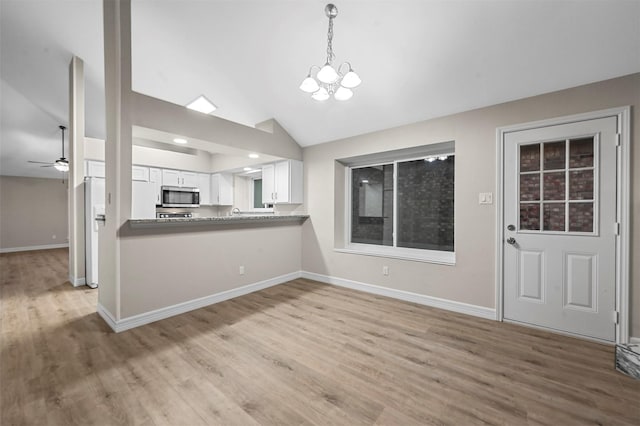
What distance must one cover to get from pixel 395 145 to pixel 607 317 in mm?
2734

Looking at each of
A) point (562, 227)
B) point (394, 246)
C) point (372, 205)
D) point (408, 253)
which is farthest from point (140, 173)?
point (562, 227)

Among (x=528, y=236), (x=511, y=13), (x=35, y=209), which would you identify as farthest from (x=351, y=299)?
(x=35, y=209)

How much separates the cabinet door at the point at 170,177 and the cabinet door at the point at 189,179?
0.09m

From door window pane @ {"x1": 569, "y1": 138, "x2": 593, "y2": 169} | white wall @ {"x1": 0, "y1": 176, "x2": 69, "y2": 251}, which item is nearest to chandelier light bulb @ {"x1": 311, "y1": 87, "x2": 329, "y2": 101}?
door window pane @ {"x1": 569, "y1": 138, "x2": 593, "y2": 169}

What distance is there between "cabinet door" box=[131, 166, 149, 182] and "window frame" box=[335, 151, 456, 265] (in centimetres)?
405

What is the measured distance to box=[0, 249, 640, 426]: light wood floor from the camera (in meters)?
1.54

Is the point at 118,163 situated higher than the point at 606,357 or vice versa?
the point at 118,163

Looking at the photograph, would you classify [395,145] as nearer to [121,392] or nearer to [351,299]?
[351,299]

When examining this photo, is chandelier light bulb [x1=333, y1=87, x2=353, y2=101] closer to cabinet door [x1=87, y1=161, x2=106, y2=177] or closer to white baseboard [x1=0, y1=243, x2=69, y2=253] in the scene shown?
cabinet door [x1=87, y1=161, x2=106, y2=177]

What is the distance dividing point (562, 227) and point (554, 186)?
41cm

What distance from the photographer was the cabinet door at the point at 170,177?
18.2 ft

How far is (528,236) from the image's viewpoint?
272 centimetres

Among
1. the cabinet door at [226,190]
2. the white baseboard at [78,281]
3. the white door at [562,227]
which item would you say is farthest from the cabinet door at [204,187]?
the white door at [562,227]

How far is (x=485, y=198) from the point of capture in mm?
2928
